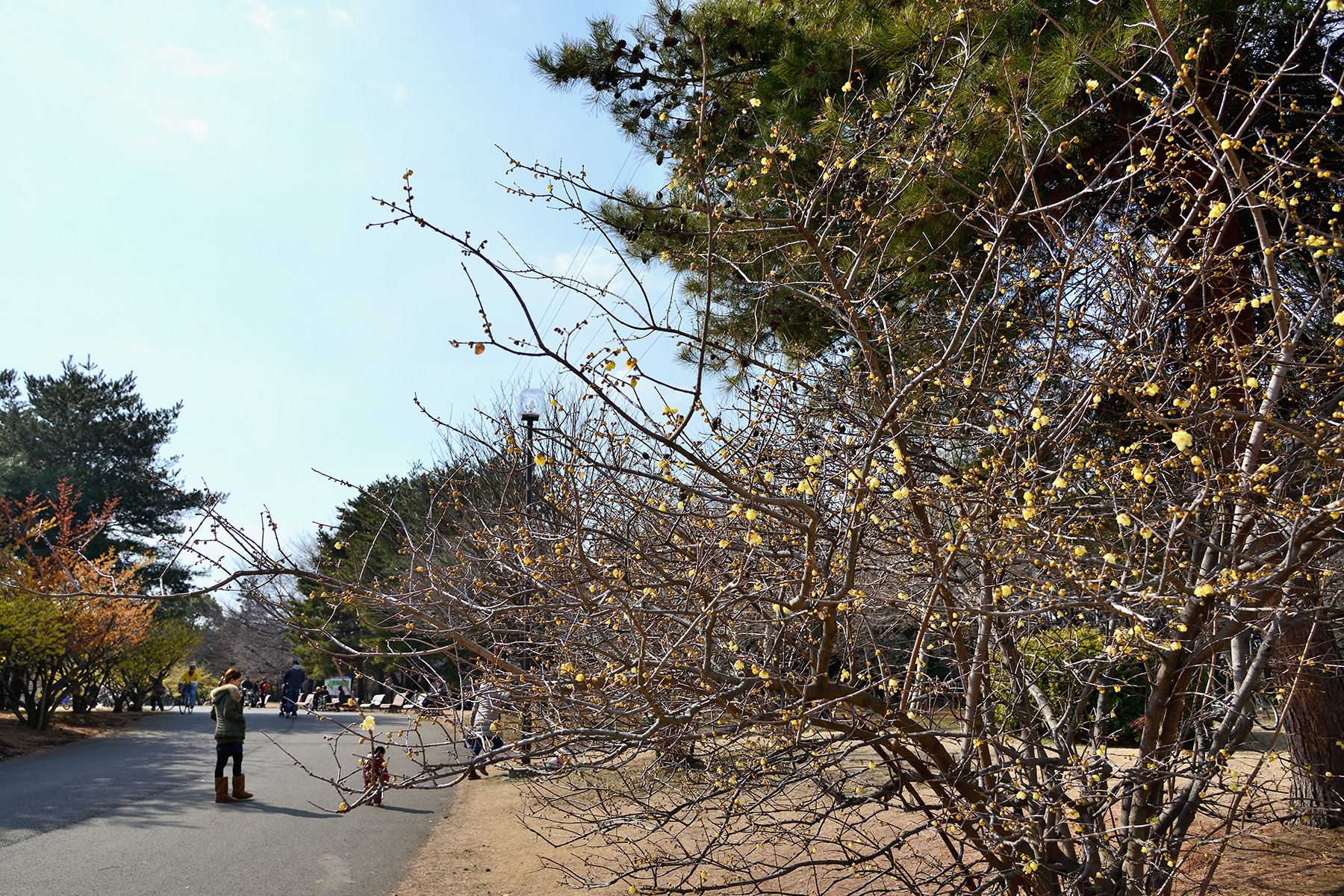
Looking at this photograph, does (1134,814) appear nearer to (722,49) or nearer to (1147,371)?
(1147,371)

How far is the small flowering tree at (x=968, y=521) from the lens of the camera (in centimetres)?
351

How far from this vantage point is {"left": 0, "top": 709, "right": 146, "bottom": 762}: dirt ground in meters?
14.4

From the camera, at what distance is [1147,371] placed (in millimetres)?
4426

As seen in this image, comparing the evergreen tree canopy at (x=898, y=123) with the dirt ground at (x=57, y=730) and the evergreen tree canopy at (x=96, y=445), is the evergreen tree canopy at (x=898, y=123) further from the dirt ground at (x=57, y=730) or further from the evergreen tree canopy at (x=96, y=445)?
the evergreen tree canopy at (x=96, y=445)

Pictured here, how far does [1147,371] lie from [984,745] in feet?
6.47

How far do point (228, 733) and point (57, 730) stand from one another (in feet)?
33.9

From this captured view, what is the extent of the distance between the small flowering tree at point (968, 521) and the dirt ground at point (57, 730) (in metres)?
13.4

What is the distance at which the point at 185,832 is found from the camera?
8008 millimetres

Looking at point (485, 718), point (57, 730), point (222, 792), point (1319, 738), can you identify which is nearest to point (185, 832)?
point (222, 792)

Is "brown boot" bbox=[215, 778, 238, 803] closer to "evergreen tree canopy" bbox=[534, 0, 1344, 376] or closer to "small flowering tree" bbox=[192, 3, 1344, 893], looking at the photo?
"small flowering tree" bbox=[192, 3, 1344, 893]

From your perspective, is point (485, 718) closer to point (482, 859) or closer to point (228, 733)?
point (482, 859)

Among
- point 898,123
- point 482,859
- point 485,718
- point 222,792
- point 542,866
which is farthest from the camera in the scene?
point 222,792

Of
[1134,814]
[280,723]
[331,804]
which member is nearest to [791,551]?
[1134,814]

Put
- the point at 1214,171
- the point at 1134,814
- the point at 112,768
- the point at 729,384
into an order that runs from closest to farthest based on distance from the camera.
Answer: the point at 1214,171
the point at 1134,814
the point at 729,384
the point at 112,768
